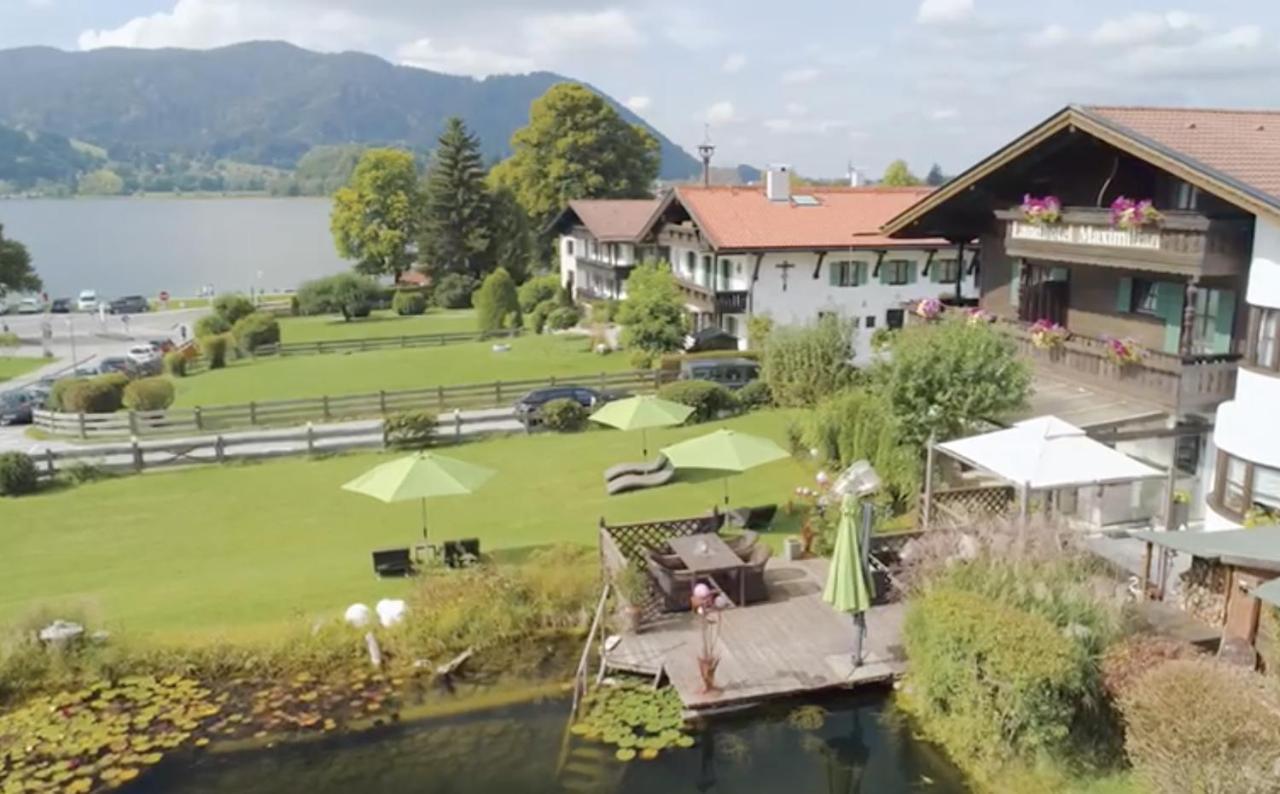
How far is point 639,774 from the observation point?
1207 cm

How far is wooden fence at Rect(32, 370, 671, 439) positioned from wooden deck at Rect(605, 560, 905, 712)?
20.4 meters

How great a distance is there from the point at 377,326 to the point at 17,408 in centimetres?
2894

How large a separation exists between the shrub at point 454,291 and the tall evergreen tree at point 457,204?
1980 millimetres

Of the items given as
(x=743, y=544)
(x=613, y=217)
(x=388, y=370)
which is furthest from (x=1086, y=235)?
(x=613, y=217)

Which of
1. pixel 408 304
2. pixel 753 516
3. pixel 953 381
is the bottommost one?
pixel 753 516

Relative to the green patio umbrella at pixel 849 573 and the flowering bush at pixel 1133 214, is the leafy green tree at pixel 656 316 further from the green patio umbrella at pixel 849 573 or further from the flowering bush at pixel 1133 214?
the green patio umbrella at pixel 849 573

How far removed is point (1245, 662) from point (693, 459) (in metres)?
9.33

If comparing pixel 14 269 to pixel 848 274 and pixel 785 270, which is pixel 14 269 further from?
pixel 848 274

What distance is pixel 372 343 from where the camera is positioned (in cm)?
5531

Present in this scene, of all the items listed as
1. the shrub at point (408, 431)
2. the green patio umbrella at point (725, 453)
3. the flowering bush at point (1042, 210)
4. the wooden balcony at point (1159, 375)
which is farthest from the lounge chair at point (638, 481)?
the flowering bush at point (1042, 210)

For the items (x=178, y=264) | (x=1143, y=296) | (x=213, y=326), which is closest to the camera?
(x=1143, y=296)

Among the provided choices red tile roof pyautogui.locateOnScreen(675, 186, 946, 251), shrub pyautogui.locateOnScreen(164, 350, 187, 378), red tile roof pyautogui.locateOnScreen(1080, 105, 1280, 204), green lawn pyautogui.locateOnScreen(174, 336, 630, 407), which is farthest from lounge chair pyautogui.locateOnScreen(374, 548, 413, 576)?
shrub pyautogui.locateOnScreen(164, 350, 187, 378)

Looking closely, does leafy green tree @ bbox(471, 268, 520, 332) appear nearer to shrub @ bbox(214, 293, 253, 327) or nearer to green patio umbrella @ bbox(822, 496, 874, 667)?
shrub @ bbox(214, 293, 253, 327)

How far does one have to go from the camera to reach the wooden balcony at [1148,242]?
16469 millimetres
